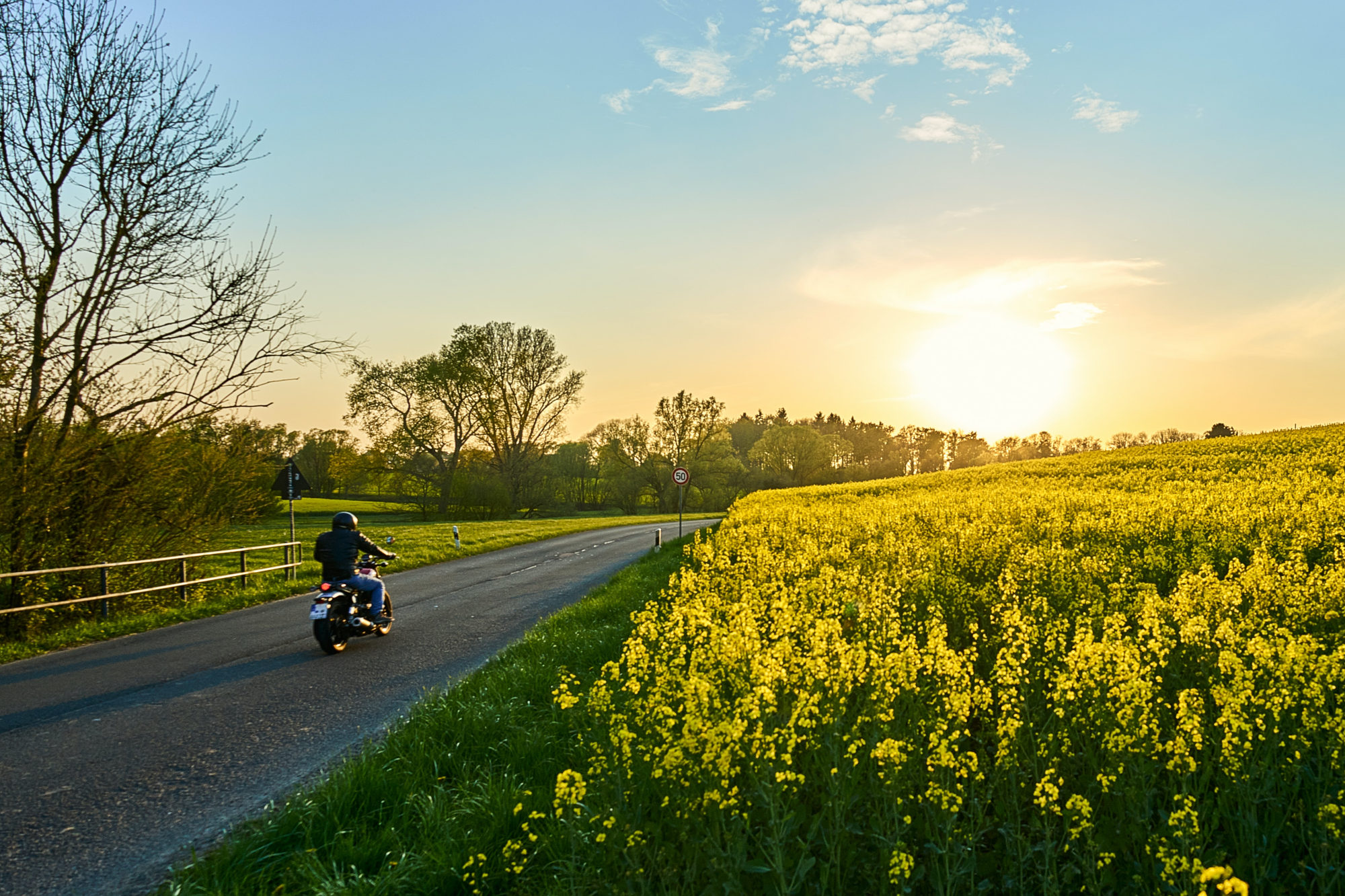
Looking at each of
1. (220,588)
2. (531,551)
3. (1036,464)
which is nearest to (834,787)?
(220,588)

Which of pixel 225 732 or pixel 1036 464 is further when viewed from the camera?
pixel 1036 464

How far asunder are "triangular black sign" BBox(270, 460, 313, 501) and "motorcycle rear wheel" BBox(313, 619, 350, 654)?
9371 millimetres

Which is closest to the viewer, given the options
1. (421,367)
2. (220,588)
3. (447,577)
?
(220,588)

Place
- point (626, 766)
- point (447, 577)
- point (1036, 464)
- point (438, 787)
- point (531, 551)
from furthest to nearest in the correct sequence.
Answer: point (1036, 464)
point (531, 551)
point (447, 577)
point (438, 787)
point (626, 766)

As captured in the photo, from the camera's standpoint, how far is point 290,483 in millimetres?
19281

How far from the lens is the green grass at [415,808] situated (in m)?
4.09

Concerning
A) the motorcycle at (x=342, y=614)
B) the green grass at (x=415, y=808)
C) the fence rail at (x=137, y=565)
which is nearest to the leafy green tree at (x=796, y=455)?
the fence rail at (x=137, y=565)

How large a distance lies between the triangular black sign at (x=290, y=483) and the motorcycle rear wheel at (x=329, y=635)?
937 cm

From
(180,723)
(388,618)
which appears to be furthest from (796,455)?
(180,723)

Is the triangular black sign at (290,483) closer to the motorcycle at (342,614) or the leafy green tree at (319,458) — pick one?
the motorcycle at (342,614)

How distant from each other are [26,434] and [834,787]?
579 inches

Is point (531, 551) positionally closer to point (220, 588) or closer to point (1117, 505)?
point (220, 588)

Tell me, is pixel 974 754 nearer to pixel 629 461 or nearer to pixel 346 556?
pixel 346 556

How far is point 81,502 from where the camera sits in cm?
1314
